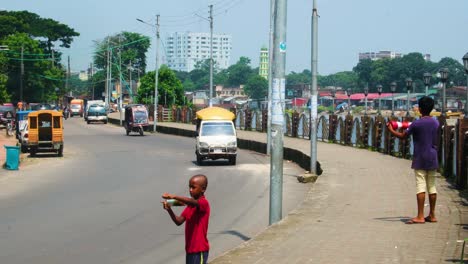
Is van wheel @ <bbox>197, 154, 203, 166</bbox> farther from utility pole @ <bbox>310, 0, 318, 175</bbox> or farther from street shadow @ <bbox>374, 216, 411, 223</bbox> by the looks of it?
street shadow @ <bbox>374, 216, 411, 223</bbox>

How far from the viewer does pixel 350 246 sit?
9.20m

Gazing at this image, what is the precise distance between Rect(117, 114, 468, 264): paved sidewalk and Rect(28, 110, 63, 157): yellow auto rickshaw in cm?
1873

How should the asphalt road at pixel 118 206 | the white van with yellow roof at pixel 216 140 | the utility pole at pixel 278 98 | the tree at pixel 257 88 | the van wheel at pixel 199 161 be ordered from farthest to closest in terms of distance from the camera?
the tree at pixel 257 88 → the van wheel at pixel 199 161 → the white van with yellow roof at pixel 216 140 → the utility pole at pixel 278 98 → the asphalt road at pixel 118 206

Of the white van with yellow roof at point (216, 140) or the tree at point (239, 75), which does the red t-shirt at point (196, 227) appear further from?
the tree at point (239, 75)

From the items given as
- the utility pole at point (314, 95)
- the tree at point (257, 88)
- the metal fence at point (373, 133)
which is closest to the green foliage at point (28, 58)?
the metal fence at point (373, 133)

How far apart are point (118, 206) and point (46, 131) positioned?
18.2 meters

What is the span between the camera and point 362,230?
10.4 metres

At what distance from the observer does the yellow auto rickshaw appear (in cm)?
3316

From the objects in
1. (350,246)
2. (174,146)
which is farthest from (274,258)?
(174,146)

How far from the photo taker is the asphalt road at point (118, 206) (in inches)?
431

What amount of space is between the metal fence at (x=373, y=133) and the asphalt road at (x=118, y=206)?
11.5ft

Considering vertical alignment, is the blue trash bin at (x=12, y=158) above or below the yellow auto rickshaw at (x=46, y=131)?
below

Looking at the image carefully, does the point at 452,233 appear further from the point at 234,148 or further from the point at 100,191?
the point at 234,148

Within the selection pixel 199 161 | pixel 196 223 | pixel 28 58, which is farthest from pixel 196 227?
pixel 28 58
